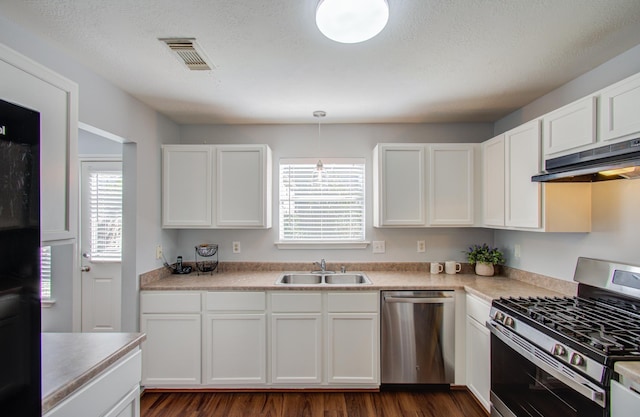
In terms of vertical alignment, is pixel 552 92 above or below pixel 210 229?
above

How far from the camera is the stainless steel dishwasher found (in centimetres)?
260

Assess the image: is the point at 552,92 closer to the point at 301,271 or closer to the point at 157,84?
the point at 301,271

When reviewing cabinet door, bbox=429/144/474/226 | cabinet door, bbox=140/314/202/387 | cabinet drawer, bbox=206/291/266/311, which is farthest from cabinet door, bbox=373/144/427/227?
cabinet door, bbox=140/314/202/387

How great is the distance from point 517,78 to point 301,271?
2.45 m

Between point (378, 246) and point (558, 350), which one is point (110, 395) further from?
point (378, 246)

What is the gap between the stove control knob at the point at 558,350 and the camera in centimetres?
145

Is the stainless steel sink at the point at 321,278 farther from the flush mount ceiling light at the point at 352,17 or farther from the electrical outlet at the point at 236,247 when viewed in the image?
the flush mount ceiling light at the point at 352,17

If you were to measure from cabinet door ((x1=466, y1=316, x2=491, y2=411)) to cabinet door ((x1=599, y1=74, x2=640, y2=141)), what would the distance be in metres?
1.46

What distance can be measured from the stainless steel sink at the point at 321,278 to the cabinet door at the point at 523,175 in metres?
1.39

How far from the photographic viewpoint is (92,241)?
133 inches

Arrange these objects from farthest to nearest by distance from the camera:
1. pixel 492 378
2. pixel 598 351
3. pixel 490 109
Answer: pixel 490 109 → pixel 492 378 → pixel 598 351

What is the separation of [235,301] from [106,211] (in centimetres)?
191

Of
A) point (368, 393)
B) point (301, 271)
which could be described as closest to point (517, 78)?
point (301, 271)

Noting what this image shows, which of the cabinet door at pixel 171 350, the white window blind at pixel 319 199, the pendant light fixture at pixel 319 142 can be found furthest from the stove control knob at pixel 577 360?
the cabinet door at pixel 171 350
